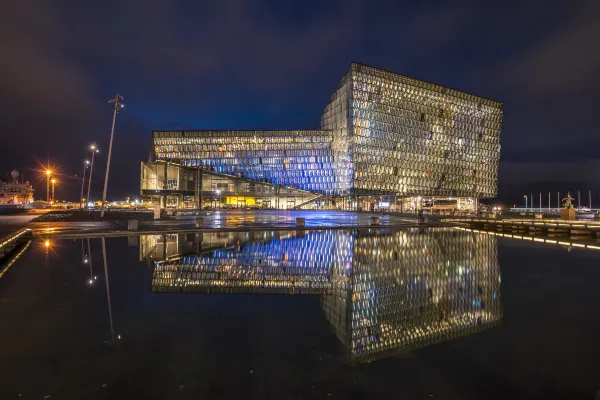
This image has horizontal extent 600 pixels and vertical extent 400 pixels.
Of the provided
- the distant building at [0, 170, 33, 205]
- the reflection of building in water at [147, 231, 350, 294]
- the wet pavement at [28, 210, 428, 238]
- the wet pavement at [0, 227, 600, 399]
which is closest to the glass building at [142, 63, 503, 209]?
the wet pavement at [28, 210, 428, 238]

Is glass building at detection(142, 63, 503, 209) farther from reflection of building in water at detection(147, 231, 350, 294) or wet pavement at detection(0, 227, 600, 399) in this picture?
wet pavement at detection(0, 227, 600, 399)

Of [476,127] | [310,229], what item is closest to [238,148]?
[310,229]

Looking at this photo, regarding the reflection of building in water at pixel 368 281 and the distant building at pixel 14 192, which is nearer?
the reflection of building in water at pixel 368 281

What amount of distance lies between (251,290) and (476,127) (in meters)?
112

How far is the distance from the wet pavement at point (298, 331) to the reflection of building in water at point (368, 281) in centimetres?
7

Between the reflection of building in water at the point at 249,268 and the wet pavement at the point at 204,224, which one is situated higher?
the wet pavement at the point at 204,224

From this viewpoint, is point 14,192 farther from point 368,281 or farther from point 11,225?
point 368,281

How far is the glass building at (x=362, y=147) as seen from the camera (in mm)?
86562

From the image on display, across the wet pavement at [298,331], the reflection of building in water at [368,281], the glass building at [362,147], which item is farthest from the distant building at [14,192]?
the wet pavement at [298,331]

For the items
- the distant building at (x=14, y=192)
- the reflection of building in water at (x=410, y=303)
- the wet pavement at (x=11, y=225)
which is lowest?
the reflection of building in water at (x=410, y=303)

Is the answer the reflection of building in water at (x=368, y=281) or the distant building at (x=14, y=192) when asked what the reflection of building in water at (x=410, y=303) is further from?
the distant building at (x=14, y=192)

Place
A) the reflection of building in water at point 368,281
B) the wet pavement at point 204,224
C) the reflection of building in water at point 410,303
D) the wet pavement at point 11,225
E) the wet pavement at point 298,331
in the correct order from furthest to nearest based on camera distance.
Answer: the wet pavement at point 204,224 → the wet pavement at point 11,225 → the reflection of building in water at point 368,281 → the reflection of building in water at point 410,303 → the wet pavement at point 298,331

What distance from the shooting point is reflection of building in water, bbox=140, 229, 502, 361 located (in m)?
7.05

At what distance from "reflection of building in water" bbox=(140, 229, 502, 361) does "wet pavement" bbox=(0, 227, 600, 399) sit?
7cm
